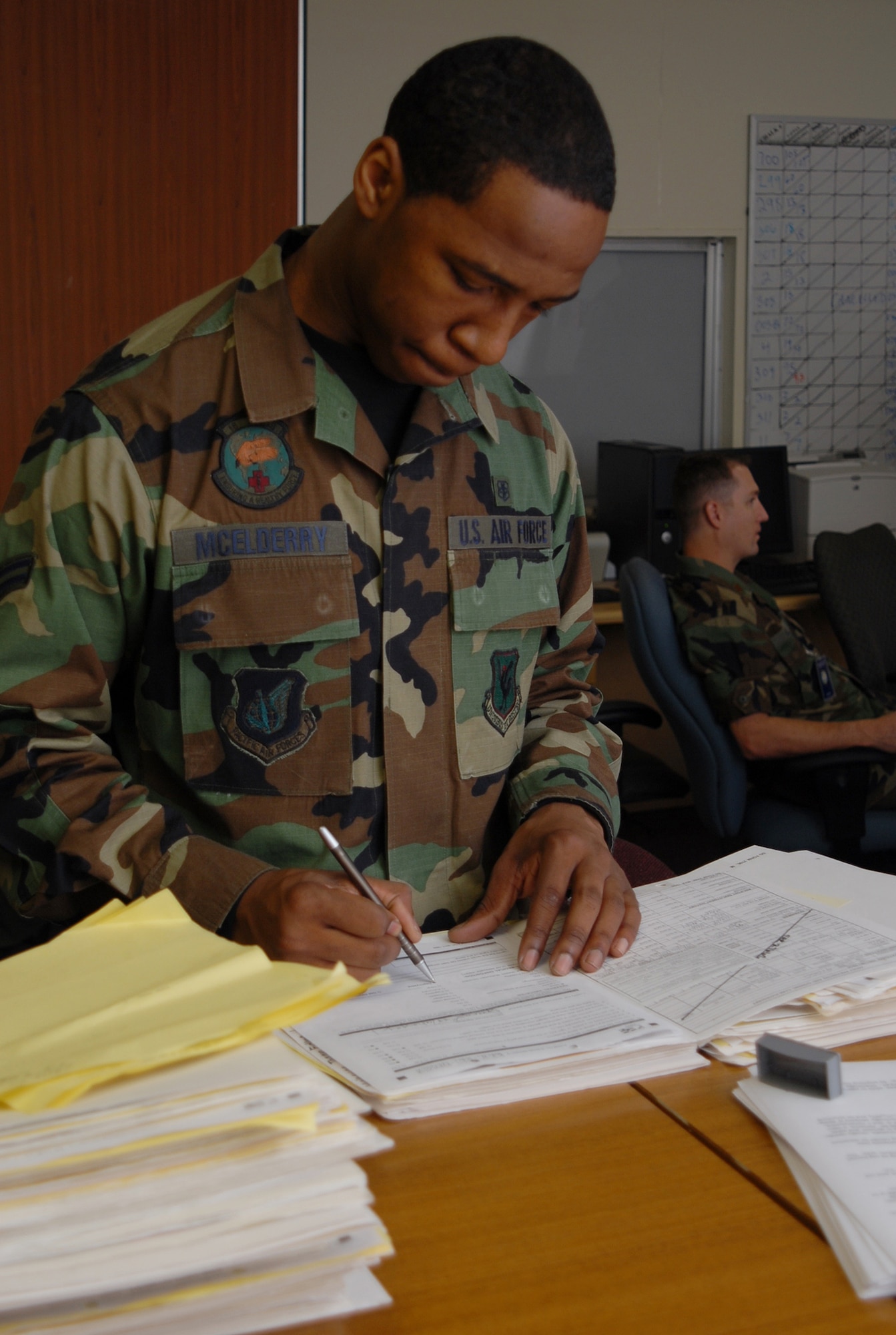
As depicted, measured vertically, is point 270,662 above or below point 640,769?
above

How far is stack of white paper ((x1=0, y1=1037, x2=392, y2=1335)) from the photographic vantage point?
1.66 ft

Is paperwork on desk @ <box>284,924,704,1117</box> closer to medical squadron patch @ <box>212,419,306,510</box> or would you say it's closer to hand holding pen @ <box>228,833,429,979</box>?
hand holding pen @ <box>228,833,429,979</box>

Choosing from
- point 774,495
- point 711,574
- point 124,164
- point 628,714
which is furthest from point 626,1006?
point 774,495

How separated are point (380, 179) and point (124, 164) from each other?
1080 mm

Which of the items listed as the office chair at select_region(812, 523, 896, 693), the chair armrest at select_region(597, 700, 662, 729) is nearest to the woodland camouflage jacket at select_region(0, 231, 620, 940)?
the chair armrest at select_region(597, 700, 662, 729)

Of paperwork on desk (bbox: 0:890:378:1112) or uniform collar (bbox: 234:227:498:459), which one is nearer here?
paperwork on desk (bbox: 0:890:378:1112)

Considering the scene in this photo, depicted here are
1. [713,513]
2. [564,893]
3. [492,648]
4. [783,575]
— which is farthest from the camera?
[783,575]

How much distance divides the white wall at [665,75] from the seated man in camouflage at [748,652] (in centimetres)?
137

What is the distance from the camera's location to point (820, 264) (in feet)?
14.2

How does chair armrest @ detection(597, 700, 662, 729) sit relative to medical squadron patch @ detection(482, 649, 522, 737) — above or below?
below

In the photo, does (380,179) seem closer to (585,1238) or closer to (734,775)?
(585,1238)

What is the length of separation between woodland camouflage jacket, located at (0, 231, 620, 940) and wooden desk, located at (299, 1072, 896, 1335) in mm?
356

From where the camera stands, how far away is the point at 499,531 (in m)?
1.26

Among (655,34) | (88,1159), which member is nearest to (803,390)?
(655,34)
